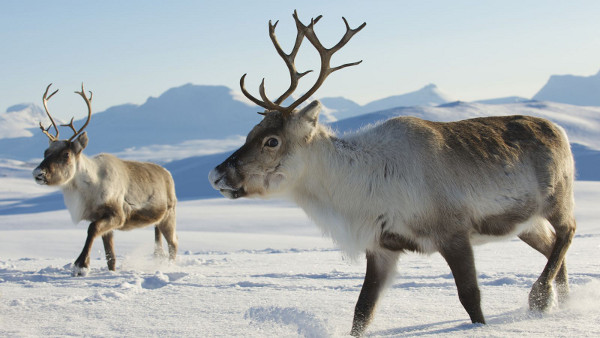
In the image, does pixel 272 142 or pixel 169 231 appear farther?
pixel 169 231

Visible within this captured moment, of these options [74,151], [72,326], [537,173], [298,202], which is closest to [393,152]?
[298,202]

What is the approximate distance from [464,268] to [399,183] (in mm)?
646

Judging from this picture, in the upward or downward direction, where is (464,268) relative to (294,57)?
downward

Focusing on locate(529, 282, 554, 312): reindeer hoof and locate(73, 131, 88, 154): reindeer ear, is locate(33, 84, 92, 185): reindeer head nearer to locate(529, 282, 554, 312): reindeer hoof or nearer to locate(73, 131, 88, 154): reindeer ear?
locate(73, 131, 88, 154): reindeer ear

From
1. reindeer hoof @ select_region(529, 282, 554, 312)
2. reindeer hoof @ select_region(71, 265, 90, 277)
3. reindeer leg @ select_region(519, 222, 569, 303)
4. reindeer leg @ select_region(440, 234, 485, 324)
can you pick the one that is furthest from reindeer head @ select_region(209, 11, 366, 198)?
reindeer hoof @ select_region(71, 265, 90, 277)

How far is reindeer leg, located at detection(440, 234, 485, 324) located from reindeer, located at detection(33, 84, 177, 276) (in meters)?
5.10

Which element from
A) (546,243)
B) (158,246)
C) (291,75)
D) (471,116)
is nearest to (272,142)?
(291,75)

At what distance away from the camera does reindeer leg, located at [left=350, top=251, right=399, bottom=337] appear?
4.03 m

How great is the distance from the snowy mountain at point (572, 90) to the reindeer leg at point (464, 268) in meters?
143

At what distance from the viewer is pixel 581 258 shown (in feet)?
24.3

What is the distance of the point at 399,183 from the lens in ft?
12.8

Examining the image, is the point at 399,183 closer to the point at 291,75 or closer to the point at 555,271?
the point at 291,75

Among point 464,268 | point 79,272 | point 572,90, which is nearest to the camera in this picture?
point 464,268

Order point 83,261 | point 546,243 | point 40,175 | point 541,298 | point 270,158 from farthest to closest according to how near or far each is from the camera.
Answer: point 40,175 < point 83,261 < point 546,243 < point 541,298 < point 270,158
